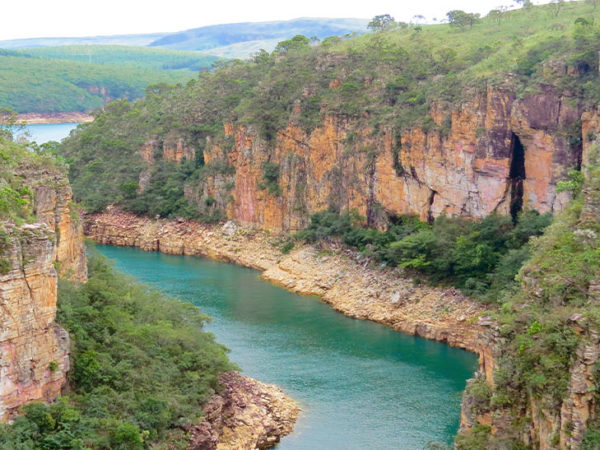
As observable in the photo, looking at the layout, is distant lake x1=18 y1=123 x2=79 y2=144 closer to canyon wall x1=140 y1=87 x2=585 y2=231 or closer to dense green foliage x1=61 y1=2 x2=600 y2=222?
dense green foliage x1=61 y1=2 x2=600 y2=222

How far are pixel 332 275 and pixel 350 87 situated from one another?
10775mm

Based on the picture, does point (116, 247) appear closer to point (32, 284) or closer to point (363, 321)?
point (363, 321)

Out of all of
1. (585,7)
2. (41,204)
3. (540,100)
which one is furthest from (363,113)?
(41,204)

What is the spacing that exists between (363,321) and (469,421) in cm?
1542

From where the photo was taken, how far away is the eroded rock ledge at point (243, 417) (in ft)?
82.7

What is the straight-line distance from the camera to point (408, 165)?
43844 millimetres

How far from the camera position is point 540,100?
39062mm

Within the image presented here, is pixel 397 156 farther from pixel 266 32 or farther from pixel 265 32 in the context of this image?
pixel 265 32

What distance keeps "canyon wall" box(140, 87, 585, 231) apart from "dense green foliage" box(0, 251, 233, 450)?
1625cm

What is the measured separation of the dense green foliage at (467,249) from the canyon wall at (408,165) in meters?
0.92

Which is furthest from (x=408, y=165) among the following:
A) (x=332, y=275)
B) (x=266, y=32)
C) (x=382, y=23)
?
(x=266, y=32)

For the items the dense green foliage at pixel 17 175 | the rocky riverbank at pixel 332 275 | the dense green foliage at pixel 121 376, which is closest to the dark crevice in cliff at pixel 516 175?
the rocky riverbank at pixel 332 275

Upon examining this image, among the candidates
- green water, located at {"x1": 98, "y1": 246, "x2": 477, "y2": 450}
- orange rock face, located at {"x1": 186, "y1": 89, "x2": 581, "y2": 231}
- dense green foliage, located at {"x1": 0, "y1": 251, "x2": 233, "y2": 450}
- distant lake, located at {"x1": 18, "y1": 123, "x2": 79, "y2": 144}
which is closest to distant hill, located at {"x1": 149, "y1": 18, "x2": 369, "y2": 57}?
distant lake, located at {"x1": 18, "y1": 123, "x2": 79, "y2": 144}

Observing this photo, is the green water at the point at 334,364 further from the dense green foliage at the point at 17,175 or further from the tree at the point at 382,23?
the tree at the point at 382,23
